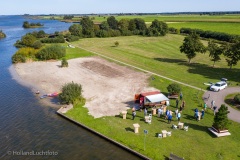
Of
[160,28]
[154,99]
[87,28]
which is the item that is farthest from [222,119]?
[87,28]

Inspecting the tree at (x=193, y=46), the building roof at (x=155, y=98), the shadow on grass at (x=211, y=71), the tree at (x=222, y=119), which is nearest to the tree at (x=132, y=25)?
the shadow on grass at (x=211, y=71)

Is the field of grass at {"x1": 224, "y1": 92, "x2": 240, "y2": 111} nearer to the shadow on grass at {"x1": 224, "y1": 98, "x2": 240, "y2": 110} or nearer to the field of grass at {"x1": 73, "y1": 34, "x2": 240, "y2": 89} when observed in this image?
the shadow on grass at {"x1": 224, "y1": 98, "x2": 240, "y2": 110}

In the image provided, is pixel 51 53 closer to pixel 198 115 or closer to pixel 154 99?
pixel 154 99

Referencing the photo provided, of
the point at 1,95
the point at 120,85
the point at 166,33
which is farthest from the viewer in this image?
the point at 166,33

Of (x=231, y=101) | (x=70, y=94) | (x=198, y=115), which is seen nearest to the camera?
(x=198, y=115)

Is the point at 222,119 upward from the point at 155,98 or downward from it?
upward

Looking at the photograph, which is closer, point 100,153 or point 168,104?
point 100,153

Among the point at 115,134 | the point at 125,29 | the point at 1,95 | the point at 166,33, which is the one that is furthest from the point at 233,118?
the point at 125,29

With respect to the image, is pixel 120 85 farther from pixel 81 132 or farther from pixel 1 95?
pixel 1 95
